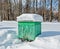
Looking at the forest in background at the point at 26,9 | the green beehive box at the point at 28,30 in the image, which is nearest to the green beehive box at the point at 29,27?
the green beehive box at the point at 28,30

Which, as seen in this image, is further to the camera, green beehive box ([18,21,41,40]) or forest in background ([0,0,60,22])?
forest in background ([0,0,60,22])

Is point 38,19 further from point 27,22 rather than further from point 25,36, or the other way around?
point 25,36

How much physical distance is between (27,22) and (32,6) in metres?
20.6

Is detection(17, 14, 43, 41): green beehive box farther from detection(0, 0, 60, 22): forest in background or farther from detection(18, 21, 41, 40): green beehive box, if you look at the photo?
detection(0, 0, 60, 22): forest in background

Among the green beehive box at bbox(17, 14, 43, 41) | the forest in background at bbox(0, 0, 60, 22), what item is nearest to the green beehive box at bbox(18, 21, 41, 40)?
the green beehive box at bbox(17, 14, 43, 41)

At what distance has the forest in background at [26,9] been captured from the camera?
24172 millimetres

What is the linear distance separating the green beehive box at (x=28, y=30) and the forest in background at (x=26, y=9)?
61.7 feet

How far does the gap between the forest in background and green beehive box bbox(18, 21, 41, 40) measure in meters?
18.8

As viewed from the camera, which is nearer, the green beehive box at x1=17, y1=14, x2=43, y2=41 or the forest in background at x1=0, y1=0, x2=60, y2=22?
the green beehive box at x1=17, y1=14, x2=43, y2=41

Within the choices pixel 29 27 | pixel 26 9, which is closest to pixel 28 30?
pixel 29 27

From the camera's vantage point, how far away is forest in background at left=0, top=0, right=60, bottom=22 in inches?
952

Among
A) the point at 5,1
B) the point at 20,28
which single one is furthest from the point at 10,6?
the point at 20,28

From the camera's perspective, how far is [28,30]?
5.12 m

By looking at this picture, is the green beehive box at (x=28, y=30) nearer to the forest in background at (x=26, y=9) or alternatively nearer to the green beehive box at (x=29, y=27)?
the green beehive box at (x=29, y=27)
